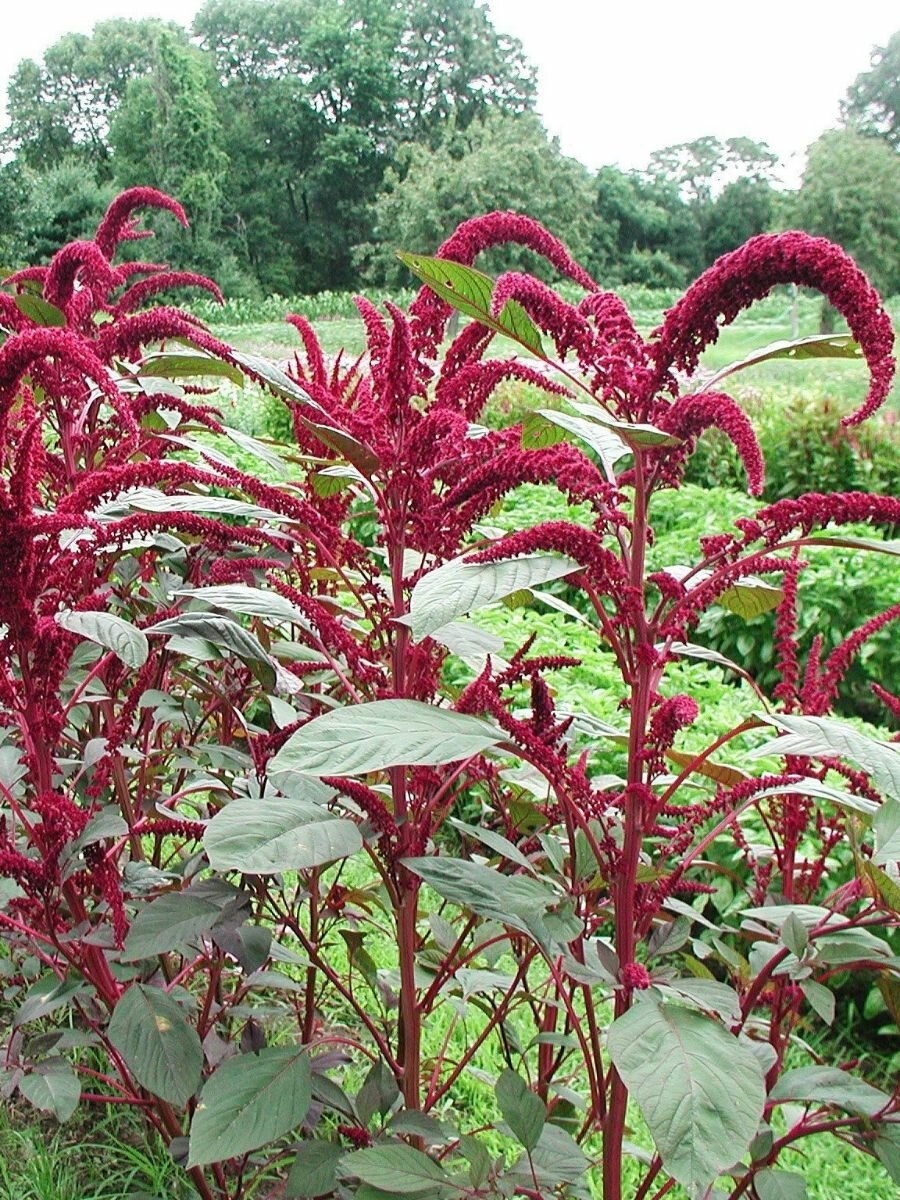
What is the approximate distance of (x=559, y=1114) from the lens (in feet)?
3.60

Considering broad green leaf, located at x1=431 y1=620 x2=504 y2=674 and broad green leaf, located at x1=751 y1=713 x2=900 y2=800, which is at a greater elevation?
broad green leaf, located at x1=431 y1=620 x2=504 y2=674

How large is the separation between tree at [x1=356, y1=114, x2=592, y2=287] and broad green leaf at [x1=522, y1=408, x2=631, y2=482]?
23.2m

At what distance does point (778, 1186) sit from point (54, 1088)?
64 cm

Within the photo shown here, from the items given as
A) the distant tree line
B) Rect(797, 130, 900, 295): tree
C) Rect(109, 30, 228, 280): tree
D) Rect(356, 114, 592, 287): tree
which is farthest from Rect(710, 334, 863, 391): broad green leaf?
Rect(109, 30, 228, 280): tree

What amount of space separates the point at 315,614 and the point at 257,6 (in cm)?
4727

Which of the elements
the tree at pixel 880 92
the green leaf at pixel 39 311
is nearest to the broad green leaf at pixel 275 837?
the green leaf at pixel 39 311

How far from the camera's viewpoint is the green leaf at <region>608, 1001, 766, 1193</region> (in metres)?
0.52

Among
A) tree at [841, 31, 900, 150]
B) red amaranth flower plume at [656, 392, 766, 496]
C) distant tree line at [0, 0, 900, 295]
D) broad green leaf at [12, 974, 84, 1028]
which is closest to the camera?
red amaranth flower plume at [656, 392, 766, 496]

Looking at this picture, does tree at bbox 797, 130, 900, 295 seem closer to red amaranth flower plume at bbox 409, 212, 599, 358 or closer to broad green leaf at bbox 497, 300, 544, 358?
red amaranth flower plume at bbox 409, 212, 599, 358

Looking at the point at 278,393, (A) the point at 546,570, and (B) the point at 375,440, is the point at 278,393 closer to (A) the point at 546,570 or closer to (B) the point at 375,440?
(B) the point at 375,440

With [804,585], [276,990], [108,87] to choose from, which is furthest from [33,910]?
[108,87]

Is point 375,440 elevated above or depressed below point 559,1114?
above

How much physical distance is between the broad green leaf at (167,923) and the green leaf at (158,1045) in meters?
0.04

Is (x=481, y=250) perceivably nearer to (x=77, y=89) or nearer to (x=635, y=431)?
(x=635, y=431)
